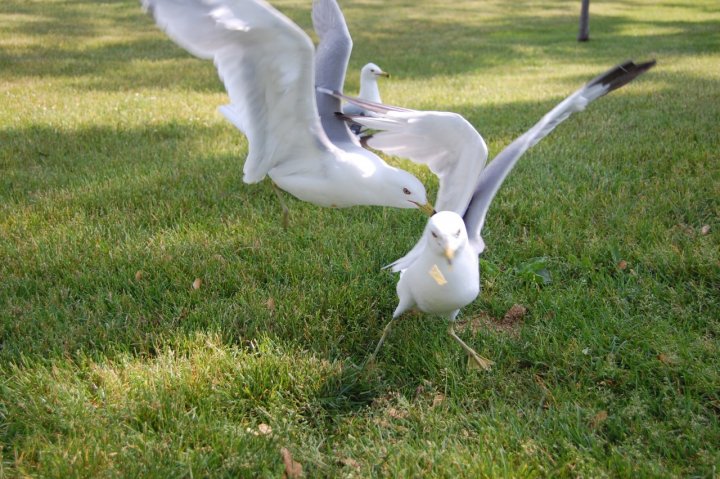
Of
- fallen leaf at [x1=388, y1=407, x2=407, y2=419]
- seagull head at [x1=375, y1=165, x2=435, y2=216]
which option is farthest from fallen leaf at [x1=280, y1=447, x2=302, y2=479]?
seagull head at [x1=375, y1=165, x2=435, y2=216]

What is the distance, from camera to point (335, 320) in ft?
10.4

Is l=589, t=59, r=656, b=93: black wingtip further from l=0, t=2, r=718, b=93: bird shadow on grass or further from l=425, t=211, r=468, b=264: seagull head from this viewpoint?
l=0, t=2, r=718, b=93: bird shadow on grass

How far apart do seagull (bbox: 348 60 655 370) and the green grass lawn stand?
0.28 m

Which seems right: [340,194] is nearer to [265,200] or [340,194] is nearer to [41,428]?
[265,200]

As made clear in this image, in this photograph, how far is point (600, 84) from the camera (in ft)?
11.4

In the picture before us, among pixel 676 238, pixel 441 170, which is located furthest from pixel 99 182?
pixel 676 238

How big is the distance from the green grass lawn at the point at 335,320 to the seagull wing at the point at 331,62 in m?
0.65

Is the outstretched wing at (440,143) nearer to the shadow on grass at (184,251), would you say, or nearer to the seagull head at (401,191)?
the seagull head at (401,191)

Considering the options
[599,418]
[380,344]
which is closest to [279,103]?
[380,344]

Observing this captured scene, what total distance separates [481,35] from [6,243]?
15.1m

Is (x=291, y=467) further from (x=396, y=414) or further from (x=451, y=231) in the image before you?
(x=451, y=231)

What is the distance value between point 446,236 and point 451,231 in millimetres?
42

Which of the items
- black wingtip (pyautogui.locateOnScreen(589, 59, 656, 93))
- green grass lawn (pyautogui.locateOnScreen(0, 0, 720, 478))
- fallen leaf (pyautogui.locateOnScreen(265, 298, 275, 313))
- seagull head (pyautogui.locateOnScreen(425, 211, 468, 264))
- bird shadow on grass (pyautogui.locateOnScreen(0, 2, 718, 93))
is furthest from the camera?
bird shadow on grass (pyautogui.locateOnScreen(0, 2, 718, 93))

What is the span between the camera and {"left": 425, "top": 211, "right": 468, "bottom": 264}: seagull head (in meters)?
2.55
